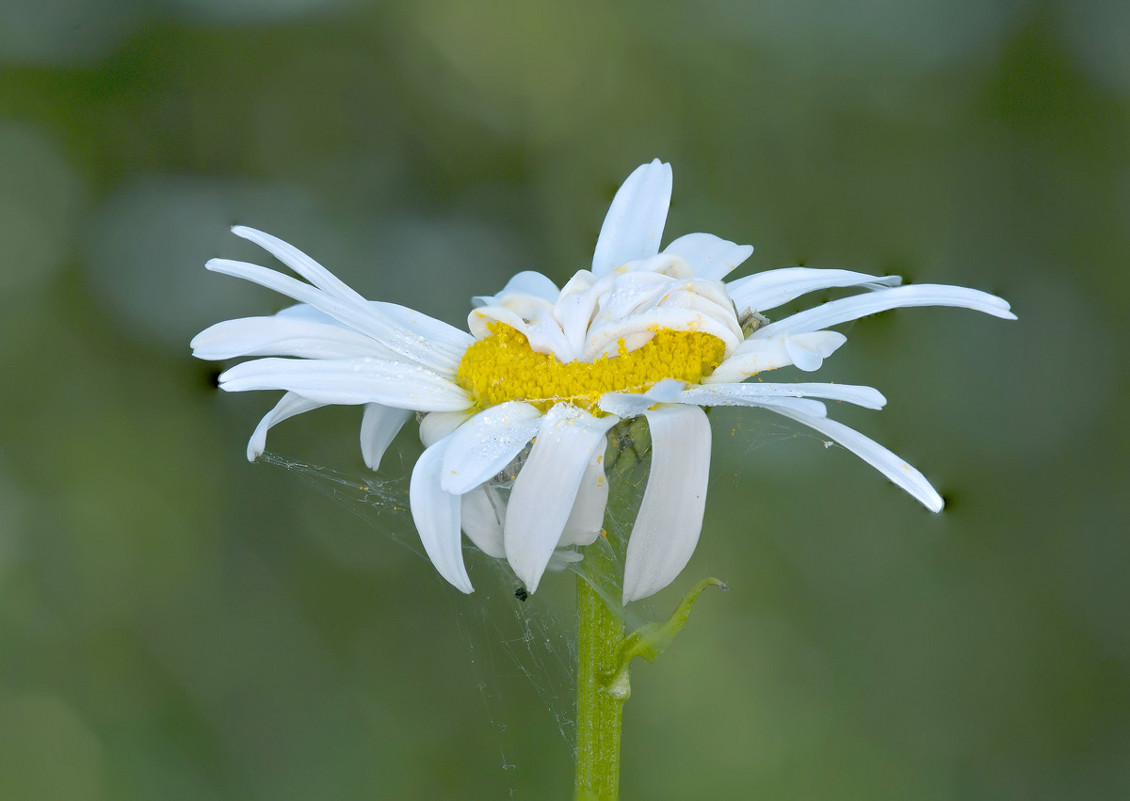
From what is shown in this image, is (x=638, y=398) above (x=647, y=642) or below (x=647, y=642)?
above

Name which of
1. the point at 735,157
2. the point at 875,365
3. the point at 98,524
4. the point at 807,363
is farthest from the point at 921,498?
the point at 98,524

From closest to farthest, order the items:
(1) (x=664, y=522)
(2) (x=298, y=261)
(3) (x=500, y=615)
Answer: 1. (1) (x=664, y=522)
2. (2) (x=298, y=261)
3. (3) (x=500, y=615)

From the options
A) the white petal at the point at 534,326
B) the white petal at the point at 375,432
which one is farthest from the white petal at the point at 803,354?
the white petal at the point at 375,432

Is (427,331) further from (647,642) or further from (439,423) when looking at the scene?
(647,642)

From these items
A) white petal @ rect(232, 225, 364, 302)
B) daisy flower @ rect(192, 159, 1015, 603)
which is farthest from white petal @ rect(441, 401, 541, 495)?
white petal @ rect(232, 225, 364, 302)

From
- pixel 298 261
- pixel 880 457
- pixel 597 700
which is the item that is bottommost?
pixel 597 700

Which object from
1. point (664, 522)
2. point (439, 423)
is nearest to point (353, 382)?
point (439, 423)

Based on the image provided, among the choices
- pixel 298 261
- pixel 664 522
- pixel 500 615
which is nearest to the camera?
pixel 664 522
